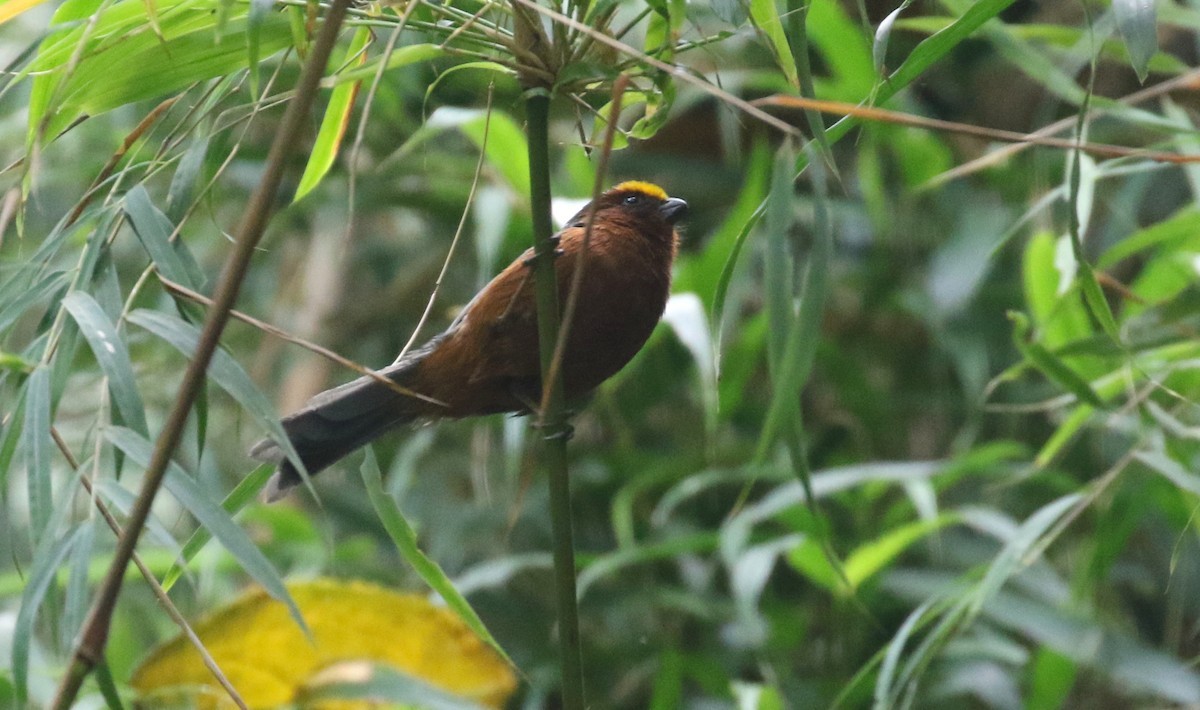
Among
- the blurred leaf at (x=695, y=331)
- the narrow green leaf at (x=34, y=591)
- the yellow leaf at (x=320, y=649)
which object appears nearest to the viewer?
the narrow green leaf at (x=34, y=591)

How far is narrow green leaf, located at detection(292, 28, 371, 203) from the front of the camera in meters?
1.31

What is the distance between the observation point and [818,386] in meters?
3.78

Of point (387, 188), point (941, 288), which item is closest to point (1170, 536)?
point (941, 288)

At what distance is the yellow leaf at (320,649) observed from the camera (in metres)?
2.07

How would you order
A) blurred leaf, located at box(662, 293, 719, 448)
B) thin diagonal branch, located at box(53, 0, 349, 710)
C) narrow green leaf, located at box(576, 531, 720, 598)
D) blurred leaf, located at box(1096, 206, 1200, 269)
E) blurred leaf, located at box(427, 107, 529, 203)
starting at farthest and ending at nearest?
blurred leaf, located at box(427, 107, 529, 203), narrow green leaf, located at box(576, 531, 720, 598), blurred leaf, located at box(662, 293, 719, 448), blurred leaf, located at box(1096, 206, 1200, 269), thin diagonal branch, located at box(53, 0, 349, 710)

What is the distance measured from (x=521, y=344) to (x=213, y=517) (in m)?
0.88

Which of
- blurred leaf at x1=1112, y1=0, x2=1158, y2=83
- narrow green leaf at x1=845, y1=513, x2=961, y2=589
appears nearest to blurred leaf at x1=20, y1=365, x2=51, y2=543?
blurred leaf at x1=1112, y1=0, x2=1158, y2=83

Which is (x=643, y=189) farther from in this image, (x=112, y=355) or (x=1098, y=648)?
(x=1098, y=648)

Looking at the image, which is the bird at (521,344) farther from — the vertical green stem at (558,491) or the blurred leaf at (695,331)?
the vertical green stem at (558,491)

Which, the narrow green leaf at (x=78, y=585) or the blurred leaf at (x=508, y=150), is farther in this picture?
the blurred leaf at (x=508, y=150)

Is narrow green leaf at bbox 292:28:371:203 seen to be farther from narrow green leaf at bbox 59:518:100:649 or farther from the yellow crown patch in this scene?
the yellow crown patch

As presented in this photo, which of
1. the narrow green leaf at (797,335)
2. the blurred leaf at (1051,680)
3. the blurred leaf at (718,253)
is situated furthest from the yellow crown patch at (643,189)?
the blurred leaf at (1051,680)

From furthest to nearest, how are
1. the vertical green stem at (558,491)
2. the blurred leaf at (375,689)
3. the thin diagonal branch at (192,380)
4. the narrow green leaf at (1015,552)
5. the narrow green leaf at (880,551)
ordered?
the narrow green leaf at (880,551) → the blurred leaf at (375,689) → the narrow green leaf at (1015,552) → the vertical green stem at (558,491) → the thin diagonal branch at (192,380)

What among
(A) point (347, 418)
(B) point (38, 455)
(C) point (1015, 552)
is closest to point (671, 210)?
(A) point (347, 418)
